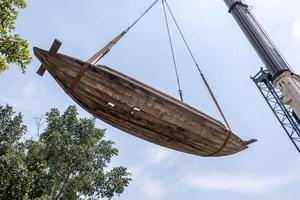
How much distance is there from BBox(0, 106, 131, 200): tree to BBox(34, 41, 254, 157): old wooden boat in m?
10.9

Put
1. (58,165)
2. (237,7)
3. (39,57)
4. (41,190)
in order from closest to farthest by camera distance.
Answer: (39,57) < (237,7) < (41,190) < (58,165)

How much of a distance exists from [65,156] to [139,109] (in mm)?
12773

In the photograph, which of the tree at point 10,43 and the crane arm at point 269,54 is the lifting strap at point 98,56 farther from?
the crane arm at point 269,54

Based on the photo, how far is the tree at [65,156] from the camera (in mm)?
14992

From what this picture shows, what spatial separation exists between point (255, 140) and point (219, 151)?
0.80 metres

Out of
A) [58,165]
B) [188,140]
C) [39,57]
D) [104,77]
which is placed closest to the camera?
[39,57]

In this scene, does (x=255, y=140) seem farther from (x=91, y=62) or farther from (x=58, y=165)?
(x=58, y=165)

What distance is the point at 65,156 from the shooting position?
16062 mm

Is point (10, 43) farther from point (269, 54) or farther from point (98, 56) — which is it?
point (269, 54)

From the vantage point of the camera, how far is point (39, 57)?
404cm

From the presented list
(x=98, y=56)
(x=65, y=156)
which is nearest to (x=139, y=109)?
(x=98, y=56)

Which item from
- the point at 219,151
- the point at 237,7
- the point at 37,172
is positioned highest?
the point at 237,7

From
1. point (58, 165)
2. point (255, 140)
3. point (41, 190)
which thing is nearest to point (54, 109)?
point (58, 165)

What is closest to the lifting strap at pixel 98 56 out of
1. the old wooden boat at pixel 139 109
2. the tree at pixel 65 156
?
the old wooden boat at pixel 139 109
